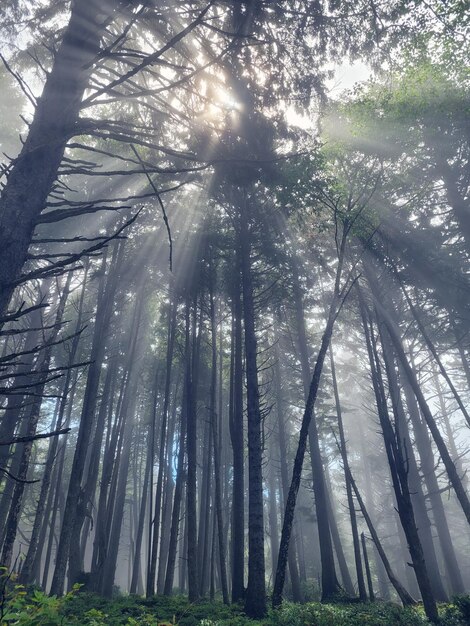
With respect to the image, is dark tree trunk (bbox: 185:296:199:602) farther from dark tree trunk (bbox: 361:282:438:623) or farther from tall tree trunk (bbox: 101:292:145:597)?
dark tree trunk (bbox: 361:282:438:623)

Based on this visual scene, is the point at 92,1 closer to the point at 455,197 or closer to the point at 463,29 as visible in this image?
the point at 463,29

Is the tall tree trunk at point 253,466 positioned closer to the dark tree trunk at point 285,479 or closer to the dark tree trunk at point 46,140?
the dark tree trunk at point 285,479

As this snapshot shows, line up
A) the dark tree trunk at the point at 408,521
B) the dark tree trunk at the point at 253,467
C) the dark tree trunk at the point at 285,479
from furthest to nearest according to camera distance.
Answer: the dark tree trunk at the point at 285,479, the dark tree trunk at the point at 253,467, the dark tree trunk at the point at 408,521

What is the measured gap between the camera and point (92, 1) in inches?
144

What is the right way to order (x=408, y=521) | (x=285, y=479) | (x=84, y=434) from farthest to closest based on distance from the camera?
(x=285, y=479) → (x=84, y=434) → (x=408, y=521)

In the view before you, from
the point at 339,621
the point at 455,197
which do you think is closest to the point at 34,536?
the point at 339,621

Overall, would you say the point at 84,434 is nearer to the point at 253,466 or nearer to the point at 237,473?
the point at 237,473

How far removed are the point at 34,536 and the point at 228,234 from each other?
1064cm

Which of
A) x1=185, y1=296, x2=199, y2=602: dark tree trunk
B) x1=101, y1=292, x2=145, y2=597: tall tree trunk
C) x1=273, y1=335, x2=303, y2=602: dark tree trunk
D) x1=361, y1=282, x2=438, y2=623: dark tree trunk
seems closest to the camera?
x1=361, y1=282, x2=438, y2=623: dark tree trunk

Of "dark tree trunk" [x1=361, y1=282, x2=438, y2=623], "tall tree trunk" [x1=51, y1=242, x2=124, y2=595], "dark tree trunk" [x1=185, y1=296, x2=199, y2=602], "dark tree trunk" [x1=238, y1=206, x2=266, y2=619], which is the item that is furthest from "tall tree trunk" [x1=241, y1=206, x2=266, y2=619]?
"tall tree trunk" [x1=51, y1=242, x2=124, y2=595]

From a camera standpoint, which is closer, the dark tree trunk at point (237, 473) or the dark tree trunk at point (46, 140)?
the dark tree trunk at point (46, 140)

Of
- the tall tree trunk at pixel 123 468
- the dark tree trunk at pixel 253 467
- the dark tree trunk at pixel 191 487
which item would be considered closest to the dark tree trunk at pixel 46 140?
the dark tree trunk at pixel 253 467

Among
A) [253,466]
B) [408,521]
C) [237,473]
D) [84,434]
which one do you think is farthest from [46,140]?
[237,473]

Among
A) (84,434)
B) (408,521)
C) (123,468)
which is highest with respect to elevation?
(123,468)
